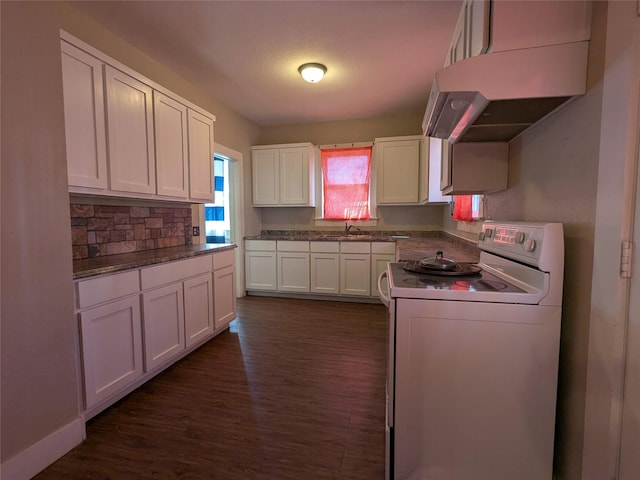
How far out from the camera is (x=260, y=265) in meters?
4.29

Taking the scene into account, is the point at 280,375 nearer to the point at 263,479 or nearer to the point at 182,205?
the point at 263,479

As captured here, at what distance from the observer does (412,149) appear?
3955 millimetres

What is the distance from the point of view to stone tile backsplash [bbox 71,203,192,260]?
2.09 metres

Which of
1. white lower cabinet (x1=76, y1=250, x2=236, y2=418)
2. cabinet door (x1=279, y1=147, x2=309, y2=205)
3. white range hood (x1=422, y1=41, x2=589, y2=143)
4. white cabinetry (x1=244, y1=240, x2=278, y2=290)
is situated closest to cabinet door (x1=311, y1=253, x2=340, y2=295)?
white cabinetry (x1=244, y1=240, x2=278, y2=290)

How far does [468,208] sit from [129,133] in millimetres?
2752

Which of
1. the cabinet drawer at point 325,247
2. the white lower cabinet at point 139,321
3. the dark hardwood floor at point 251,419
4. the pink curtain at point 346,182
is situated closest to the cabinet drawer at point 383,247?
the cabinet drawer at point 325,247

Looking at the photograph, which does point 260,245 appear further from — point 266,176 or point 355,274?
point 355,274

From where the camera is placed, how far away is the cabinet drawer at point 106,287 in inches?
62.6

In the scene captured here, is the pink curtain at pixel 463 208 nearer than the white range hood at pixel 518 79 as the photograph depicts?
No

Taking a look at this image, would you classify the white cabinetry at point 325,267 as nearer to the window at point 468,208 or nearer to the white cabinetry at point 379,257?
the white cabinetry at point 379,257

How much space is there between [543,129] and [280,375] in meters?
2.13

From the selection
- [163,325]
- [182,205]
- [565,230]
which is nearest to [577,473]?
[565,230]

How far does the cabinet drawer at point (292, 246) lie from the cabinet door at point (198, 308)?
1.57m

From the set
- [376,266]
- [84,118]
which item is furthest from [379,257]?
[84,118]
